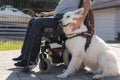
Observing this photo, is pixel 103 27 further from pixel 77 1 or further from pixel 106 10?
pixel 77 1

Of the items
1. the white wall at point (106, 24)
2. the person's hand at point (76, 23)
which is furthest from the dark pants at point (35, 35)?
the white wall at point (106, 24)

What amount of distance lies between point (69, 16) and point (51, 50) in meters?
0.79

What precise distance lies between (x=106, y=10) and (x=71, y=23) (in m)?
18.7

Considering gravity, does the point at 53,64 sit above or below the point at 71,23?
below

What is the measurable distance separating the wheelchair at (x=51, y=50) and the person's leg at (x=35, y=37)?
0.09 m

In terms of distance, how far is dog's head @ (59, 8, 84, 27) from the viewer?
17.1 feet

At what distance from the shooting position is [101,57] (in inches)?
204

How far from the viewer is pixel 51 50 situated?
564 cm

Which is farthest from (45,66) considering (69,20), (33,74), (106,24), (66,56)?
(106,24)

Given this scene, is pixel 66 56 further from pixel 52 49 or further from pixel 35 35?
pixel 35 35

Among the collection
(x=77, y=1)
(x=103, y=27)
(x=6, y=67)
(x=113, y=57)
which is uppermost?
(x=77, y=1)

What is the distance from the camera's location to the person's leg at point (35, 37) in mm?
5379

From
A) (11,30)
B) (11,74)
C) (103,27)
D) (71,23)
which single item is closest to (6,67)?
(11,74)

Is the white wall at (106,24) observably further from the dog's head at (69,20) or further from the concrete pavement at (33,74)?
the dog's head at (69,20)
